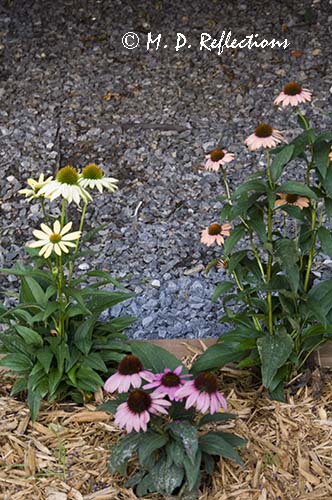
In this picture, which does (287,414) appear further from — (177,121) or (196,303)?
(177,121)

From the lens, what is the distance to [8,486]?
7.40 feet

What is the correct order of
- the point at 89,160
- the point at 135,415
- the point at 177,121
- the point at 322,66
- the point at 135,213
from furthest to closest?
1. the point at 322,66
2. the point at 177,121
3. the point at 89,160
4. the point at 135,213
5. the point at 135,415

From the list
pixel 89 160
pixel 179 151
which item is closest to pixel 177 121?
pixel 179 151

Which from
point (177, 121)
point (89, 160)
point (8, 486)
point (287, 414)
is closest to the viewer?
point (8, 486)

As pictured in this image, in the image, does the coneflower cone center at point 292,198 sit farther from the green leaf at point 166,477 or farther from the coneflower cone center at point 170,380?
the green leaf at point 166,477

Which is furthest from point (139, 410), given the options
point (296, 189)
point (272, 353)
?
point (296, 189)

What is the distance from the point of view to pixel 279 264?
97.3 inches

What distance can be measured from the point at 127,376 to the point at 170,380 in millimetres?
109

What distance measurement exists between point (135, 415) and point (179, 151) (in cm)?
233

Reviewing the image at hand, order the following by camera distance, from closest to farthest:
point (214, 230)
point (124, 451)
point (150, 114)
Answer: point (124, 451) < point (214, 230) < point (150, 114)

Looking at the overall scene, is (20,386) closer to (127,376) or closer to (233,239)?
(127,376)

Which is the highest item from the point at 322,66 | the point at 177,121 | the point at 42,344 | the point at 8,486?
the point at 322,66

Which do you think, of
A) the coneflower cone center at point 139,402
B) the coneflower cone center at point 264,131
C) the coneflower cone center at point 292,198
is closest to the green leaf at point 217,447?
the coneflower cone center at point 139,402

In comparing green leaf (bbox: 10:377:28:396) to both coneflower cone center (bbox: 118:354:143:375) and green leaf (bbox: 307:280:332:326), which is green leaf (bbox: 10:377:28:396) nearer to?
coneflower cone center (bbox: 118:354:143:375)
